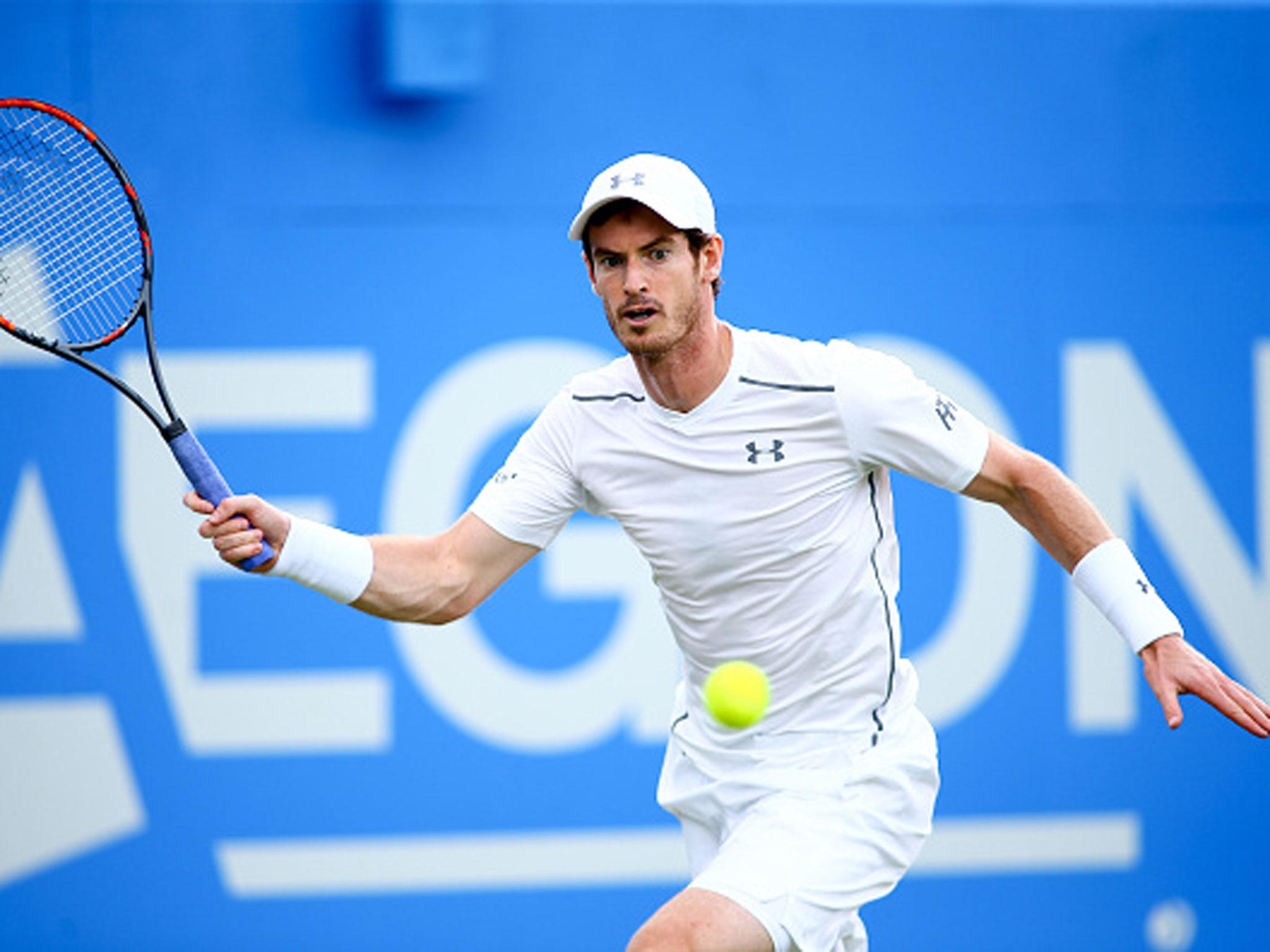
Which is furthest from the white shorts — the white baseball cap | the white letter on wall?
the white letter on wall

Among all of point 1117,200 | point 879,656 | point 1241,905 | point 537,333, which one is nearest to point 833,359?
point 879,656

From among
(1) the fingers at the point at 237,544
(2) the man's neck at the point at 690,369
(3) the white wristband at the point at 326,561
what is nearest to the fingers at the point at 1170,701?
(2) the man's neck at the point at 690,369

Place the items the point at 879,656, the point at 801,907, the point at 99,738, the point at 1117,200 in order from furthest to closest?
the point at 1117,200
the point at 99,738
the point at 879,656
the point at 801,907

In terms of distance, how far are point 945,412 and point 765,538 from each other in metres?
0.40

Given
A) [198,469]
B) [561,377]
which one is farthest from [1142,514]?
[198,469]

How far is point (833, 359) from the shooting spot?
11.6 feet

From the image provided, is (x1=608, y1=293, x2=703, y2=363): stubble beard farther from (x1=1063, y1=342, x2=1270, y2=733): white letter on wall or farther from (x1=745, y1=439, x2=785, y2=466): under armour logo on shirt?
(x1=1063, y1=342, x2=1270, y2=733): white letter on wall

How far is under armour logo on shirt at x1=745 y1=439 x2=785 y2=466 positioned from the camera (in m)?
3.54

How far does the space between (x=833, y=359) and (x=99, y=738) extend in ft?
8.54

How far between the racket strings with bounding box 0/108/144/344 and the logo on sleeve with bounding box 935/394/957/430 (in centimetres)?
195

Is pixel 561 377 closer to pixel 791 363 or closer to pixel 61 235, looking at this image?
pixel 61 235

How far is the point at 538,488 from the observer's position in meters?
3.66

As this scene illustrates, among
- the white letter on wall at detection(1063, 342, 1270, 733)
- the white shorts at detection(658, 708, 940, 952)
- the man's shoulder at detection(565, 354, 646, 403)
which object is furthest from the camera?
the white letter on wall at detection(1063, 342, 1270, 733)

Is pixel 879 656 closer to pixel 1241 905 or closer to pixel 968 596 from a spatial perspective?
pixel 968 596
